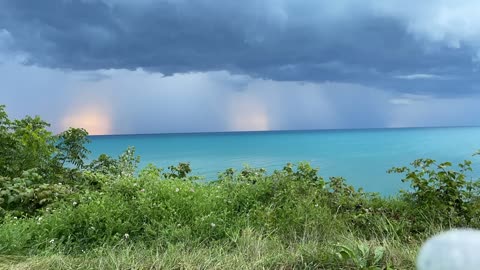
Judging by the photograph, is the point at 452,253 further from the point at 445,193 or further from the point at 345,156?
the point at 345,156

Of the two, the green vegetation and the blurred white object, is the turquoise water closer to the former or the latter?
the green vegetation

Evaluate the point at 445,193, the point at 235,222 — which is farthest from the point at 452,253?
the point at 445,193

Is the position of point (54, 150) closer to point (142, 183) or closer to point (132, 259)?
point (142, 183)

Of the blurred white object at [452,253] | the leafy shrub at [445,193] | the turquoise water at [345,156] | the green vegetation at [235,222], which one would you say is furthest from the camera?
the turquoise water at [345,156]

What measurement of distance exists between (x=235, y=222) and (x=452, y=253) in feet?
10.8

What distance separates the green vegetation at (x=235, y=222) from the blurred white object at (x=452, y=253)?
Result: 2.09 metres

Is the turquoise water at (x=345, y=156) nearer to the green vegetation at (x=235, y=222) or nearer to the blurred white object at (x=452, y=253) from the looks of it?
the green vegetation at (x=235, y=222)

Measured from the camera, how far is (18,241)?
3.50 meters

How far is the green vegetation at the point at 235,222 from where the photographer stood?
119 inches

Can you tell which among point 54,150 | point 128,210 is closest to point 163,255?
point 128,210

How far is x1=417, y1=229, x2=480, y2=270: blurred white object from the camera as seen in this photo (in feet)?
2.37

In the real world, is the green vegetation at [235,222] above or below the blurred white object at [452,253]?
below

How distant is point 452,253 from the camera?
28.7 inches

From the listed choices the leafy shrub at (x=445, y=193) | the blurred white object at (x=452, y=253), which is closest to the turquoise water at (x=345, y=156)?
the leafy shrub at (x=445, y=193)
